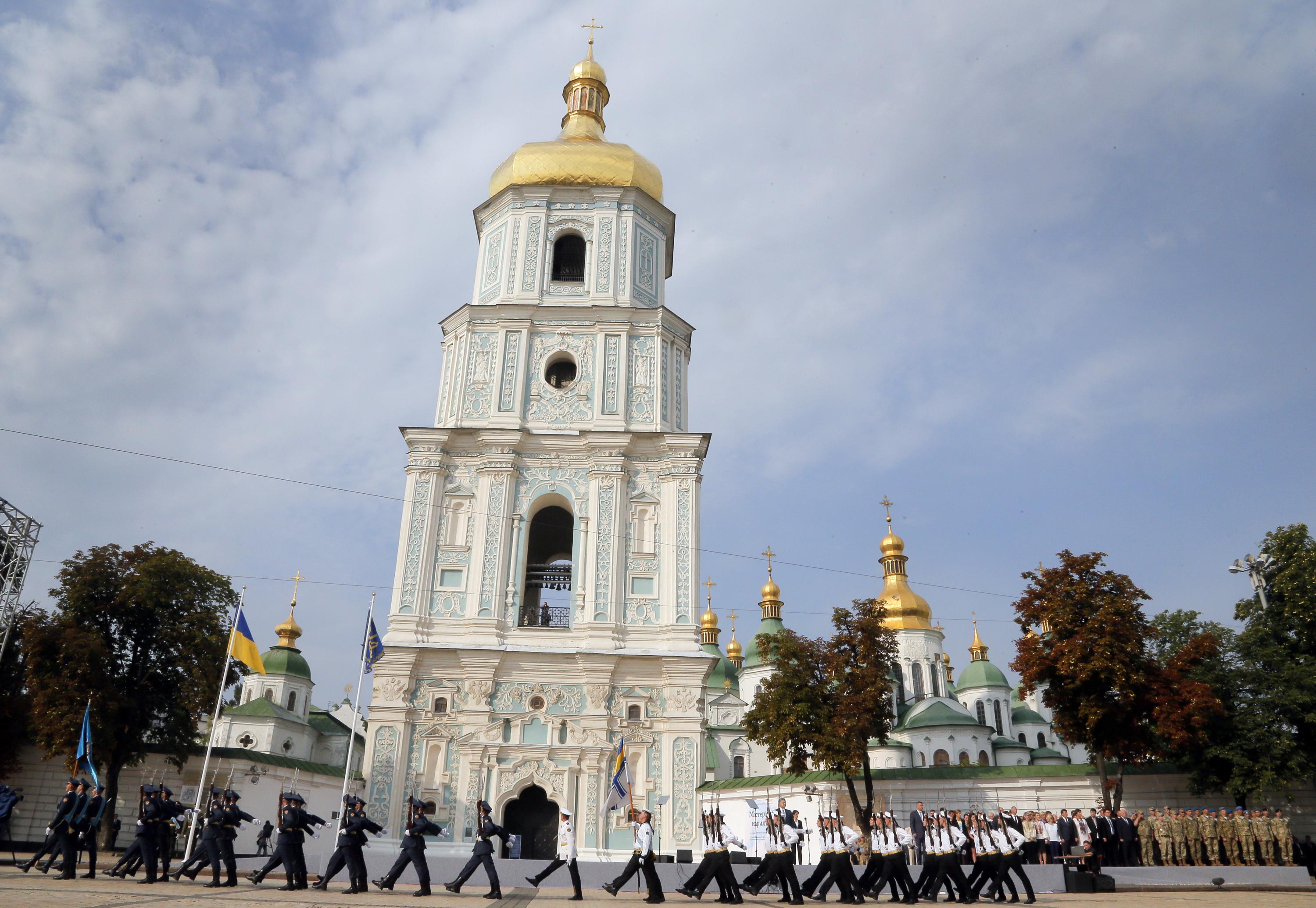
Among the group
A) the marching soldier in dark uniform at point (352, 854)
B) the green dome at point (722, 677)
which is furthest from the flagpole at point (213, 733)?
the green dome at point (722, 677)

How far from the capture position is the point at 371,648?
2222 cm

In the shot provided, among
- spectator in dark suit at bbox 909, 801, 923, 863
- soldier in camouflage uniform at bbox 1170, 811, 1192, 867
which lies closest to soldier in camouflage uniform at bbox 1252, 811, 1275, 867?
soldier in camouflage uniform at bbox 1170, 811, 1192, 867

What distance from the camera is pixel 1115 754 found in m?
25.0

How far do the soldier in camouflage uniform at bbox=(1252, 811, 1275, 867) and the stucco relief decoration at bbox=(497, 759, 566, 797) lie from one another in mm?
15599

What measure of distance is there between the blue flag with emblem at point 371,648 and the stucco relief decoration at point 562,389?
7.61 metres

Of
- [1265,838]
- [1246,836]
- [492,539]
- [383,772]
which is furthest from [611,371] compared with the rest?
[1265,838]

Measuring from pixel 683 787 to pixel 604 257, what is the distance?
601 inches

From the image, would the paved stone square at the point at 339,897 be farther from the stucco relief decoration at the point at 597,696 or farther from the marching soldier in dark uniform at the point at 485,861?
the stucco relief decoration at the point at 597,696

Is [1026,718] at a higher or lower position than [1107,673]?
higher

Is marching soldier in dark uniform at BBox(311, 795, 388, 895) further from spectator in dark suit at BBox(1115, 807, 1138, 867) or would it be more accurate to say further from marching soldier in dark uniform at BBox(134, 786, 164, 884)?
spectator in dark suit at BBox(1115, 807, 1138, 867)

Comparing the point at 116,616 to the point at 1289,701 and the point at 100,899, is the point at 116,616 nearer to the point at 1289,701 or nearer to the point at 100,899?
the point at 100,899

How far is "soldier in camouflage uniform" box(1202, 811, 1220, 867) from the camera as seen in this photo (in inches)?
859

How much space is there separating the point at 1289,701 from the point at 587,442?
1915 centimetres

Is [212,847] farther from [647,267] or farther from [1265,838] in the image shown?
[1265,838]
